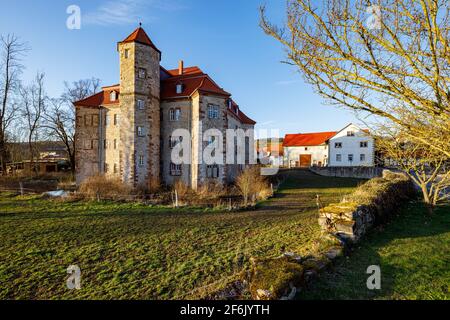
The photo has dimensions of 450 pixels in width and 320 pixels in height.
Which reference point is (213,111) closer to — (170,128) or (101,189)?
(170,128)

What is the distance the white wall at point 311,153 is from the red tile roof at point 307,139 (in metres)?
0.84

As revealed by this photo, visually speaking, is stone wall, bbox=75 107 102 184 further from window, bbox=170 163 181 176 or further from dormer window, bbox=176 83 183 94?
dormer window, bbox=176 83 183 94

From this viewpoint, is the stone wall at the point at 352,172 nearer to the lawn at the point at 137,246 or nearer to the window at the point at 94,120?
the lawn at the point at 137,246

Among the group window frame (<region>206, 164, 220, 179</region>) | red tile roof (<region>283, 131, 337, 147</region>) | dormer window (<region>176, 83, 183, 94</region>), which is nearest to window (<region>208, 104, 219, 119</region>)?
dormer window (<region>176, 83, 183, 94</region>)

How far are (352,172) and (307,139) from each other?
748 inches

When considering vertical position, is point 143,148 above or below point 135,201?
above

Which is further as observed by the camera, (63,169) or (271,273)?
(63,169)

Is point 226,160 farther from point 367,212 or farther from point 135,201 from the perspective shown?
point 367,212

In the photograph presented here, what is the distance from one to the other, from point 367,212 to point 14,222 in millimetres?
14672

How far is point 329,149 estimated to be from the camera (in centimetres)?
4338

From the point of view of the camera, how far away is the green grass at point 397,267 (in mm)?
4254

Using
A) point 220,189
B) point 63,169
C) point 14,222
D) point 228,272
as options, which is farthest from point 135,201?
point 63,169

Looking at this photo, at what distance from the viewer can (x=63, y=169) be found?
127ft

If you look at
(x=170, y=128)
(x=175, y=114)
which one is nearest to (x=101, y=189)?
(x=170, y=128)
